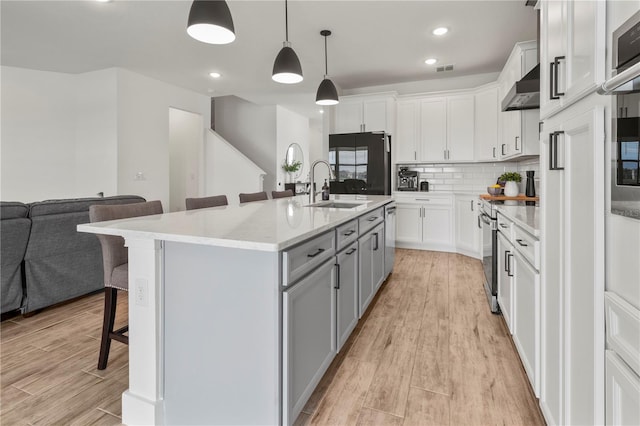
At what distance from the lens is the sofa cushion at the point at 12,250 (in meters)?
2.38

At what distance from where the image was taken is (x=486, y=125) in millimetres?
4770

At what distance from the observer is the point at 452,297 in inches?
124

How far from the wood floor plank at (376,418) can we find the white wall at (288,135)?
651cm

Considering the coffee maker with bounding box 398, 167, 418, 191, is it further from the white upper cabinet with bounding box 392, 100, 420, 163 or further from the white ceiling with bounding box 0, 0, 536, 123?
the white ceiling with bounding box 0, 0, 536, 123

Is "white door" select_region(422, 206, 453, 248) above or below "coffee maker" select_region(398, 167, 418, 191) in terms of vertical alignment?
below

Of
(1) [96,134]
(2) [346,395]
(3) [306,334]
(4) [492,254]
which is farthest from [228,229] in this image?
(1) [96,134]

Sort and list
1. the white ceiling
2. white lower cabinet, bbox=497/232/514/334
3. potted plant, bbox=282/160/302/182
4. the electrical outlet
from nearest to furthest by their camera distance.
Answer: the electrical outlet
white lower cabinet, bbox=497/232/514/334
the white ceiling
potted plant, bbox=282/160/302/182

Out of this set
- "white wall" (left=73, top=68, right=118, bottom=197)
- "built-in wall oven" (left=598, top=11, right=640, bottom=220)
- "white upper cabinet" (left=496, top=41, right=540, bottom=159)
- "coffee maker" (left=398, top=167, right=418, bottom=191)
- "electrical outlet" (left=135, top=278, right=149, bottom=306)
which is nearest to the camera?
"built-in wall oven" (left=598, top=11, right=640, bottom=220)

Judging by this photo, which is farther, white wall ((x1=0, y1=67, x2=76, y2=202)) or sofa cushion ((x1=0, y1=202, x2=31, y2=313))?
white wall ((x1=0, y1=67, x2=76, y2=202))

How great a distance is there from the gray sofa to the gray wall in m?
4.96

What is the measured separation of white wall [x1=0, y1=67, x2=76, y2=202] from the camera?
15.2 feet

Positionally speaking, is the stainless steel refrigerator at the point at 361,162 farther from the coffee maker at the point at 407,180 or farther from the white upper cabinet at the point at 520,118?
the white upper cabinet at the point at 520,118

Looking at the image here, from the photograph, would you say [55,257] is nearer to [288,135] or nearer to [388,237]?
[388,237]

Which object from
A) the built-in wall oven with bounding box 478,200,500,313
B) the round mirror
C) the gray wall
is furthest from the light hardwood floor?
the round mirror
